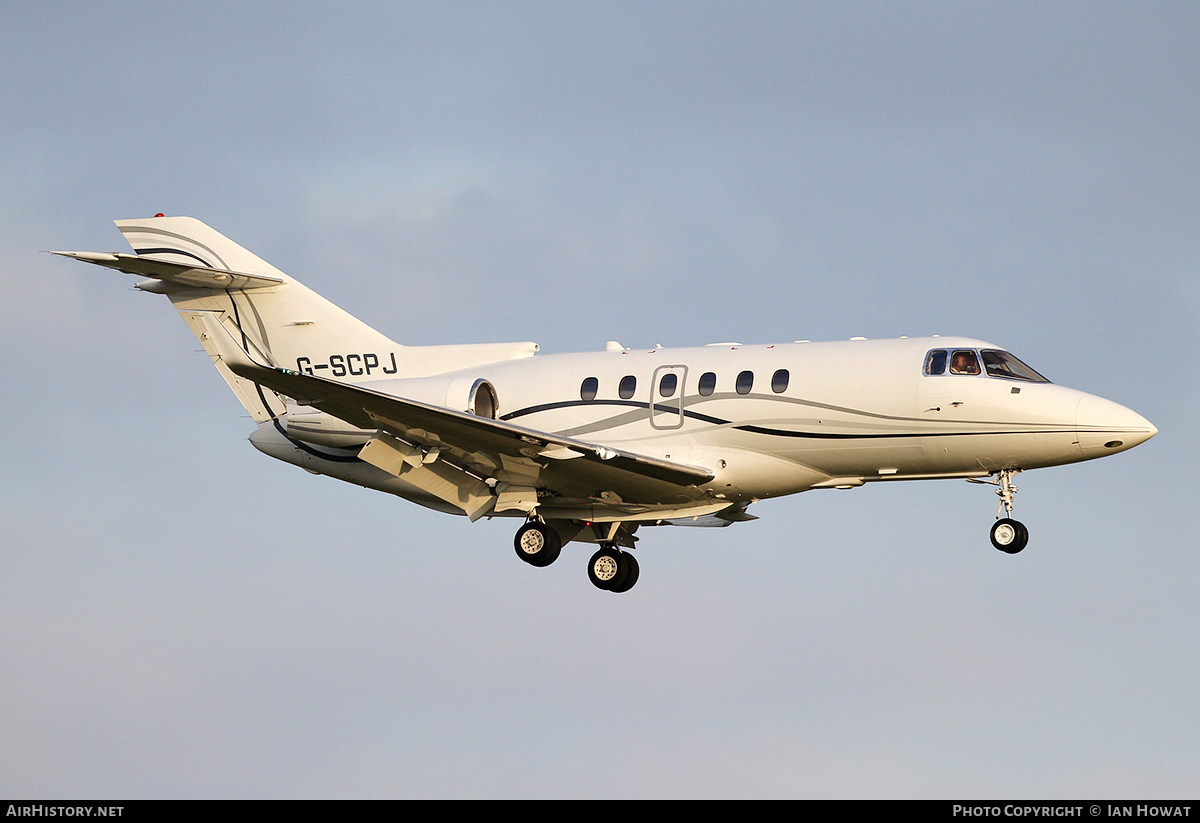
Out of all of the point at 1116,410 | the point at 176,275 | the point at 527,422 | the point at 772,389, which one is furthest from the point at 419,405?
the point at 1116,410

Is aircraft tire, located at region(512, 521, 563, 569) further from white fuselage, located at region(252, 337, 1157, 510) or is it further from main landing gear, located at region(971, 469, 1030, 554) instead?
main landing gear, located at region(971, 469, 1030, 554)

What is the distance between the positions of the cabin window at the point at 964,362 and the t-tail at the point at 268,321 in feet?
29.9

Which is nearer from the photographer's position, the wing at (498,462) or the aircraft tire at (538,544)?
the wing at (498,462)

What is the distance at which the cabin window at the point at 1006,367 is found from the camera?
77.4 feet

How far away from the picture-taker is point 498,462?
81.9 ft

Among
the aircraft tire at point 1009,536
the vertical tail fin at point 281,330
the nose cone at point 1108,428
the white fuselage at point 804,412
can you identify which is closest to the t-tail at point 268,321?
the vertical tail fin at point 281,330

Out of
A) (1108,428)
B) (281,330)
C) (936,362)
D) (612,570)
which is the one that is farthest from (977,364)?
(281,330)

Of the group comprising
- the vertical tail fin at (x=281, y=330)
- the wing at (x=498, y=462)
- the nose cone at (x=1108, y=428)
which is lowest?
the wing at (x=498, y=462)

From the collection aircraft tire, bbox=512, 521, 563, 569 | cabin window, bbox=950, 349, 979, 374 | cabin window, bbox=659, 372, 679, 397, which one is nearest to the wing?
aircraft tire, bbox=512, 521, 563, 569

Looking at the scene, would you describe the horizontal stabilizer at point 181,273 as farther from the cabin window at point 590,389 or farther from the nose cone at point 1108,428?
the nose cone at point 1108,428

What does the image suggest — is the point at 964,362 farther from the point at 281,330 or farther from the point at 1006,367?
the point at 281,330

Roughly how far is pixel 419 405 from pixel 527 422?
3.40m

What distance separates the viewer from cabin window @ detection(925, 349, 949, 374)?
23.6 meters
